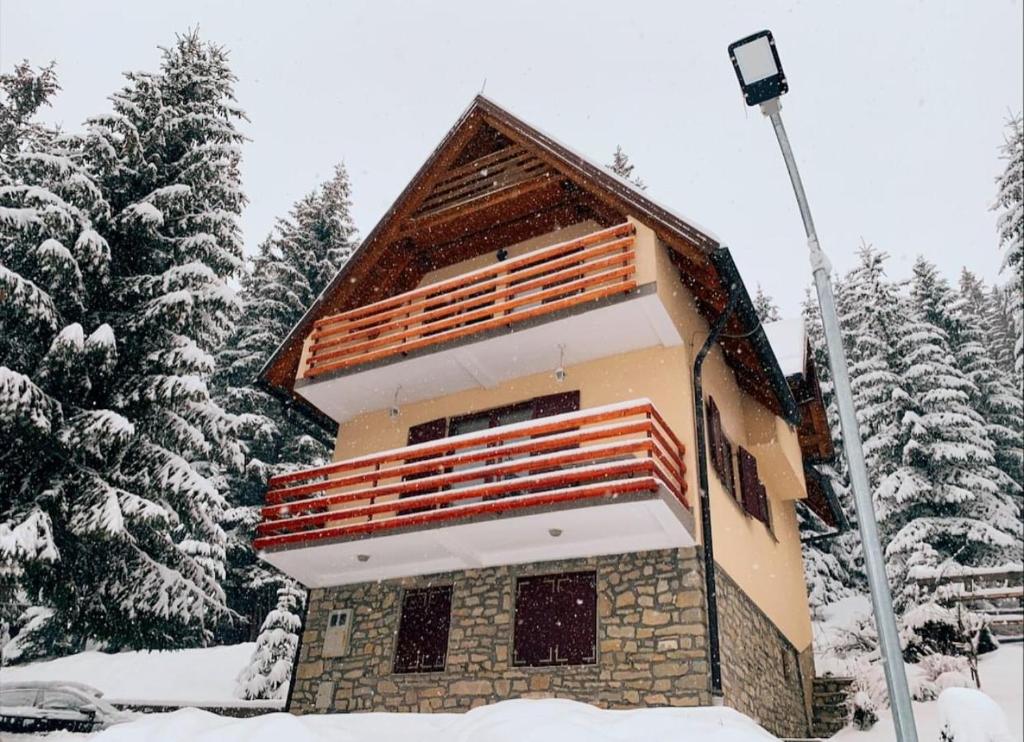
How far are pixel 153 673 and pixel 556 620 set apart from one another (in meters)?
13.1

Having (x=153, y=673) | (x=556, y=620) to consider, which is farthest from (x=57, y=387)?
(x=153, y=673)

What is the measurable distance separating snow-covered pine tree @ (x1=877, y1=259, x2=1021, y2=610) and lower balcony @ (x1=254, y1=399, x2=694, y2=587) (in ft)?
40.3

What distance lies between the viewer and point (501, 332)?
41.5ft

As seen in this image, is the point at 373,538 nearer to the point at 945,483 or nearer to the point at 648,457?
the point at 648,457

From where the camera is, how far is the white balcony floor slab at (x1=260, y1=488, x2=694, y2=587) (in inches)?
400

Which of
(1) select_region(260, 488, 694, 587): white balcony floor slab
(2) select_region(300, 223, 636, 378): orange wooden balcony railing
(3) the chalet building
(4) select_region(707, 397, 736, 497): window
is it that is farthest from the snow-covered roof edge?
(1) select_region(260, 488, 694, 587): white balcony floor slab

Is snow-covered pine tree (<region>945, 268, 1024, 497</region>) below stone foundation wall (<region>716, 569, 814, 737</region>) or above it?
above

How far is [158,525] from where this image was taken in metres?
12.5

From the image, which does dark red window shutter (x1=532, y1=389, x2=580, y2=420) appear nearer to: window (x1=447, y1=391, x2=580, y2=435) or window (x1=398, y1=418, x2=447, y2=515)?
window (x1=447, y1=391, x2=580, y2=435)

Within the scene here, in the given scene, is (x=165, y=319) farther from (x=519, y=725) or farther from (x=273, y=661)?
(x=519, y=725)

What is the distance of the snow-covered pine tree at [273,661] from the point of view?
53.1 feet

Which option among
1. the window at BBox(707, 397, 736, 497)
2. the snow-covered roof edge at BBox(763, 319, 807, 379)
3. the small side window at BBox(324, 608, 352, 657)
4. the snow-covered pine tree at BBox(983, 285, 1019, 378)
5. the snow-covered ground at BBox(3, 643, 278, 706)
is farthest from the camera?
the snow-covered pine tree at BBox(983, 285, 1019, 378)

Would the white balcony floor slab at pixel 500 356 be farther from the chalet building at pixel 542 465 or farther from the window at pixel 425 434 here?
the window at pixel 425 434

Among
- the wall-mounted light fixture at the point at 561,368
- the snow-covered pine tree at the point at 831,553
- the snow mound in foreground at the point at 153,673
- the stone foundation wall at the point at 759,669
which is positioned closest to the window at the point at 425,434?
the wall-mounted light fixture at the point at 561,368
